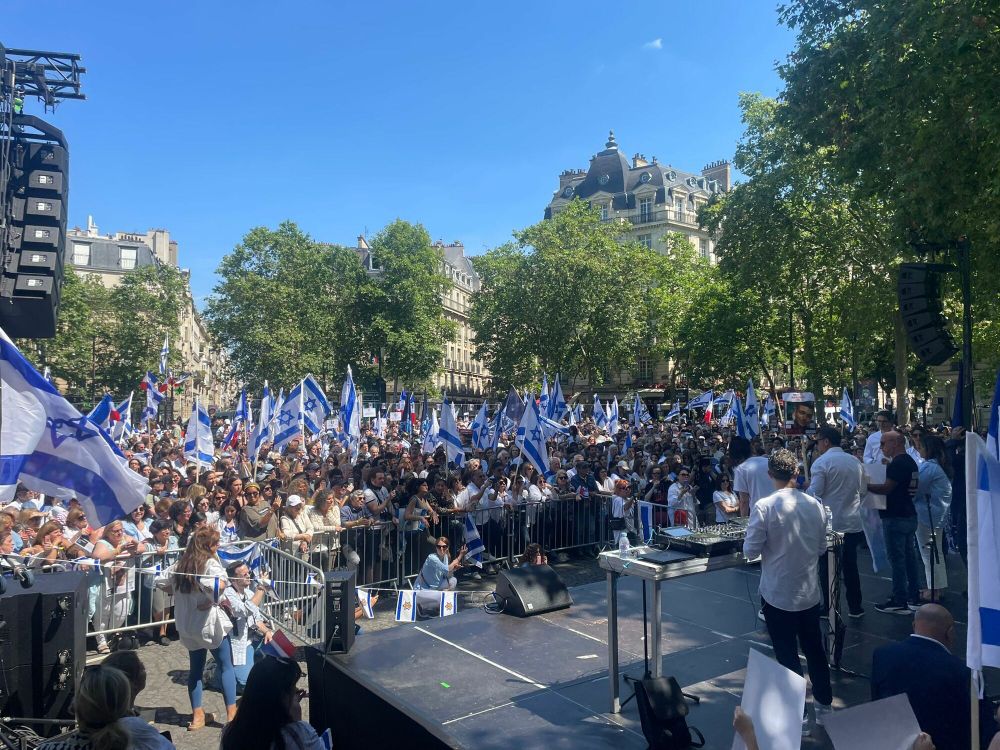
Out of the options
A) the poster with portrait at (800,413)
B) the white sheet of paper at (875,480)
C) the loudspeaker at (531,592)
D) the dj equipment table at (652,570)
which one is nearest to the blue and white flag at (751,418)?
the poster with portrait at (800,413)

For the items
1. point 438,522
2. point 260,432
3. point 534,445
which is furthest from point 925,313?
point 260,432

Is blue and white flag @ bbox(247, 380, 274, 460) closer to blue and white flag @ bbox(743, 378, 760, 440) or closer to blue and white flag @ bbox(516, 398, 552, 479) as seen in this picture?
blue and white flag @ bbox(516, 398, 552, 479)

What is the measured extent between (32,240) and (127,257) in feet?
233

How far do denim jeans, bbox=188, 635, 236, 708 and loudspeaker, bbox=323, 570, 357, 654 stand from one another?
1.12 m

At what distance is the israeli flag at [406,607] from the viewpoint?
29.4 feet

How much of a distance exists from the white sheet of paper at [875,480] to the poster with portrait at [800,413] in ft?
3.52

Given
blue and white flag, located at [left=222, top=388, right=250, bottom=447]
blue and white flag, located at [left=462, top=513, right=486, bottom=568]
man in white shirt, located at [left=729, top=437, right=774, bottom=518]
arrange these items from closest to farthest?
man in white shirt, located at [left=729, top=437, right=774, bottom=518]
blue and white flag, located at [left=462, top=513, right=486, bottom=568]
blue and white flag, located at [left=222, top=388, right=250, bottom=447]

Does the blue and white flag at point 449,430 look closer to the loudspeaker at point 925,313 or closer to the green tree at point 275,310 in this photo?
the loudspeaker at point 925,313

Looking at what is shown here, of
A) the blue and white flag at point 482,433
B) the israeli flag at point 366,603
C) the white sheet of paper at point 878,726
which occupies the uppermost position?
the blue and white flag at point 482,433

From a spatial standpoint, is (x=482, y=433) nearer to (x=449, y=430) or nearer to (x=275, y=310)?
(x=449, y=430)

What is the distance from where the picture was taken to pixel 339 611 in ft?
19.2

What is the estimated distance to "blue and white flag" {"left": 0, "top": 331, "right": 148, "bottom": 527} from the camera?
4.91 meters

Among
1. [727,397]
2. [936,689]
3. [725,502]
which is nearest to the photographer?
[936,689]

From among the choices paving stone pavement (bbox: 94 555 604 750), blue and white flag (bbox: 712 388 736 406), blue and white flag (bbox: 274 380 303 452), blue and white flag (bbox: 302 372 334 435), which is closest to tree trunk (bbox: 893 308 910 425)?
blue and white flag (bbox: 712 388 736 406)
